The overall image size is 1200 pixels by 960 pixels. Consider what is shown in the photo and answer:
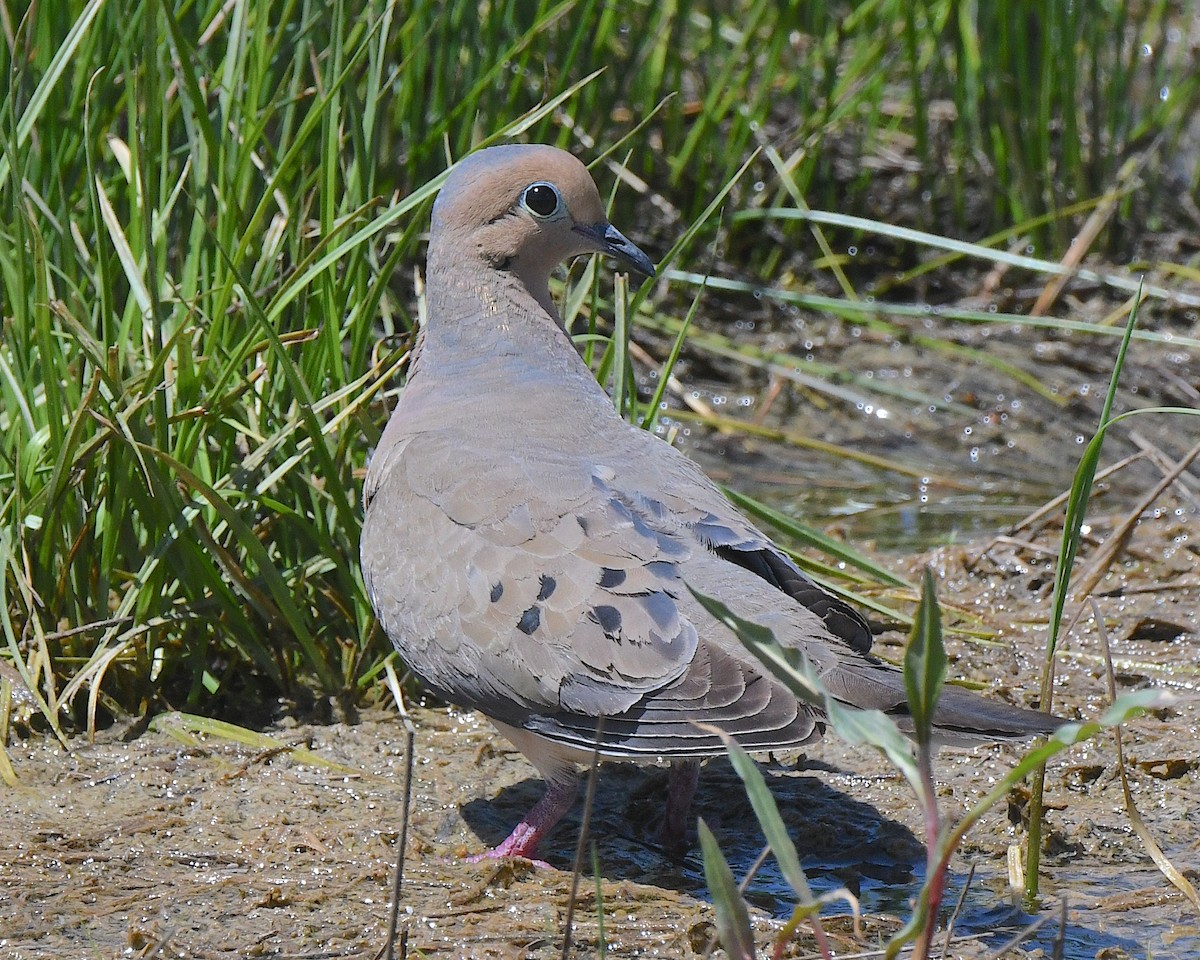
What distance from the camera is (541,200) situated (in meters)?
3.41

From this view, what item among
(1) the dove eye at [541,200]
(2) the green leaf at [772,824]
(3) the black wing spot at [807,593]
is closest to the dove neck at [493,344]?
(1) the dove eye at [541,200]

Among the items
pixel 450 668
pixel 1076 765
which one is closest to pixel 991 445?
pixel 1076 765

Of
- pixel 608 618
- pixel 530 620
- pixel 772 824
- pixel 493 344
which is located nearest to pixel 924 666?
pixel 772 824

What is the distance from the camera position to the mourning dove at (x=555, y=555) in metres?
2.66

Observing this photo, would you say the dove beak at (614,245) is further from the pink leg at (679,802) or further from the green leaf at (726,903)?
the green leaf at (726,903)

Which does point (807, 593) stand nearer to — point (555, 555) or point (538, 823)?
point (555, 555)

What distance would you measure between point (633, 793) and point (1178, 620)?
1.60 meters

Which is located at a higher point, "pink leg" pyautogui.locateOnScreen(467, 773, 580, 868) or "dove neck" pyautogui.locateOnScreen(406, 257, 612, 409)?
"dove neck" pyautogui.locateOnScreen(406, 257, 612, 409)

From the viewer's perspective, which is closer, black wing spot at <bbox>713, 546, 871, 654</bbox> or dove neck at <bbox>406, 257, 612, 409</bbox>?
black wing spot at <bbox>713, 546, 871, 654</bbox>

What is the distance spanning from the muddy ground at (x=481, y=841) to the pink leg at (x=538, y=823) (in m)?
0.05

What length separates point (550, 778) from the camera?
306 cm

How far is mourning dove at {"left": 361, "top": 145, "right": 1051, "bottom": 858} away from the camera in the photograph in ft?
8.71

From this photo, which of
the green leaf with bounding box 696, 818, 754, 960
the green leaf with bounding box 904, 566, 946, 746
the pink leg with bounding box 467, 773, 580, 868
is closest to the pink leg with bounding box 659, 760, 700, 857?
the pink leg with bounding box 467, 773, 580, 868

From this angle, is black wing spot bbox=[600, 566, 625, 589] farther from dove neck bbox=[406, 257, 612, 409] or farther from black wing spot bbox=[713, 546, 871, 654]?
dove neck bbox=[406, 257, 612, 409]
